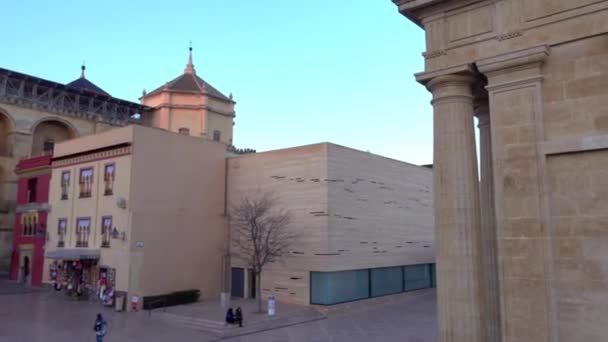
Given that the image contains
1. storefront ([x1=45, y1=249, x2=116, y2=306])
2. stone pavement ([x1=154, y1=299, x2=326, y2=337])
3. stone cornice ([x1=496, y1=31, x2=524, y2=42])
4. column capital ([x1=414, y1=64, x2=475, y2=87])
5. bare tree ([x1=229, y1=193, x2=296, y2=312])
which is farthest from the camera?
storefront ([x1=45, y1=249, x2=116, y2=306])

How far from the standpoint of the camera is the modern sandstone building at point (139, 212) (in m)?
30.5

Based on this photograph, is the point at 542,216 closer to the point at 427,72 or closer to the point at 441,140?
the point at 441,140

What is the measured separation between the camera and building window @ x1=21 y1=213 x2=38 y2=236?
40.5 m

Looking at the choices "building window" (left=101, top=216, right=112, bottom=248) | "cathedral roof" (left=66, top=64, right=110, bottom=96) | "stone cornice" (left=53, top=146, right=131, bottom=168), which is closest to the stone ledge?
"stone cornice" (left=53, top=146, right=131, bottom=168)

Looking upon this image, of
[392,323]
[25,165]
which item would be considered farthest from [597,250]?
[25,165]

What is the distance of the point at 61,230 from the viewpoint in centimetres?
3647

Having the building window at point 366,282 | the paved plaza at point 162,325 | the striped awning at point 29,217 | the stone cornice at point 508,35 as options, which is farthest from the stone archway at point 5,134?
the stone cornice at point 508,35

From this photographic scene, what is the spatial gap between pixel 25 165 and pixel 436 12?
41.6 meters

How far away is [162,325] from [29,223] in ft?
75.3

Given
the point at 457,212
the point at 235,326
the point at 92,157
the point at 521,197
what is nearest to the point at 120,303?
the point at 235,326

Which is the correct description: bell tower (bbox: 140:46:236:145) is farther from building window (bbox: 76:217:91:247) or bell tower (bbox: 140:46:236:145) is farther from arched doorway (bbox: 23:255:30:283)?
building window (bbox: 76:217:91:247)

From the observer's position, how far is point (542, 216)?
32.6 ft

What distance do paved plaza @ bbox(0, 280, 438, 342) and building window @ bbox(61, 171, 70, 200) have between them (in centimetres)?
790

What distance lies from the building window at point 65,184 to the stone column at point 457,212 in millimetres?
32824
